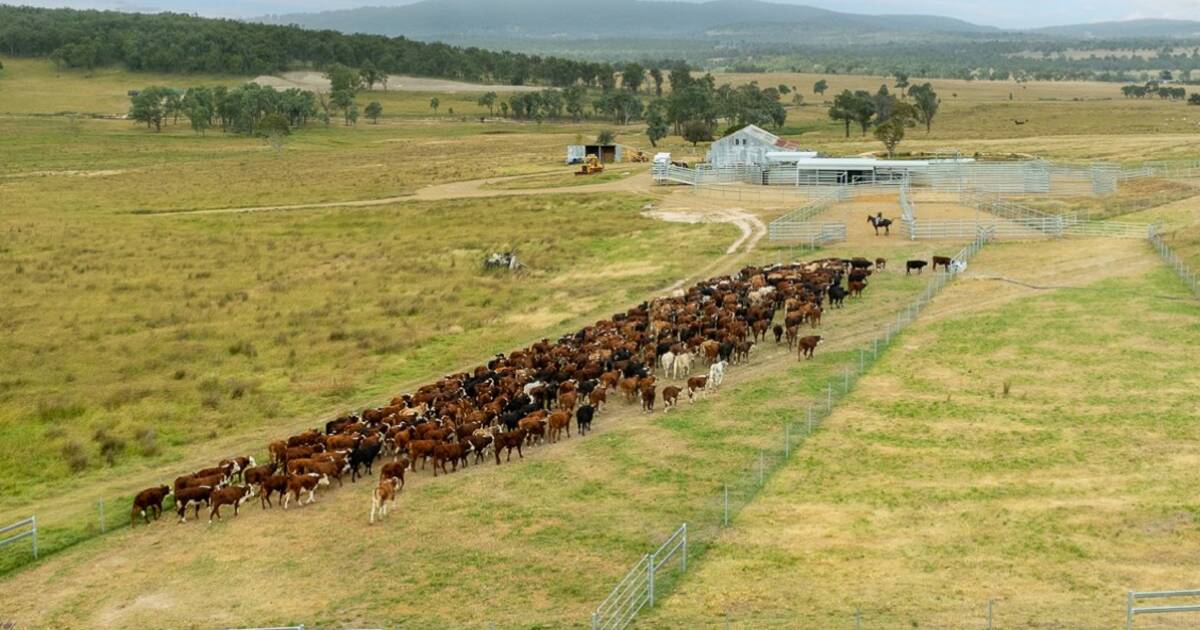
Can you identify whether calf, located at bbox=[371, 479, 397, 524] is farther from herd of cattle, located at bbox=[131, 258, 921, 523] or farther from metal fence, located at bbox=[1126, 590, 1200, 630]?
metal fence, located at bbox=[1126, 590, 1200, 630]

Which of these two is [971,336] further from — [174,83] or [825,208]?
[174,83]

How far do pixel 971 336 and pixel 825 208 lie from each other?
A: 94.7ft

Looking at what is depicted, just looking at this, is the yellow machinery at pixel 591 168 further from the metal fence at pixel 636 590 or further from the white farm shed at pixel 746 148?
the metal fence at pixel 636 590

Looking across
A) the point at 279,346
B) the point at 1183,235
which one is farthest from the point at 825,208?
the point at 279,346

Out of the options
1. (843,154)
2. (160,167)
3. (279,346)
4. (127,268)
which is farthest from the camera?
(160,167)

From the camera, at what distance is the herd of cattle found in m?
23.8

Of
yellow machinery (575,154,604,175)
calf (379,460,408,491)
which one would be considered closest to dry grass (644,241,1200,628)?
calf (379,460,408,491)

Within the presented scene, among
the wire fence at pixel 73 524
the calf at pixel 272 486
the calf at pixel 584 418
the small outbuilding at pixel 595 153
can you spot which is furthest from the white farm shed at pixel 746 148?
the wire fence at pixel 73 524

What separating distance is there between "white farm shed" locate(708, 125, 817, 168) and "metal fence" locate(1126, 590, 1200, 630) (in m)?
63.4

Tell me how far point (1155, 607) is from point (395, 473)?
13864 mm

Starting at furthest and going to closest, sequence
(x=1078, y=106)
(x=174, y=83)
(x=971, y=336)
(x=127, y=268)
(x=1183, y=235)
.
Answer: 1. (x=174, y=83)
2. (x=1078, y=106)
3. (x=127, y=268)
4. (x=1183, y=235)
5. (x=971, y=336)

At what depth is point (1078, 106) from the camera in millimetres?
151500

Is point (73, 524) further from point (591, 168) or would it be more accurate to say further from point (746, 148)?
point (591, 168)

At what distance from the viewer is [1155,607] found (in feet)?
54.2
